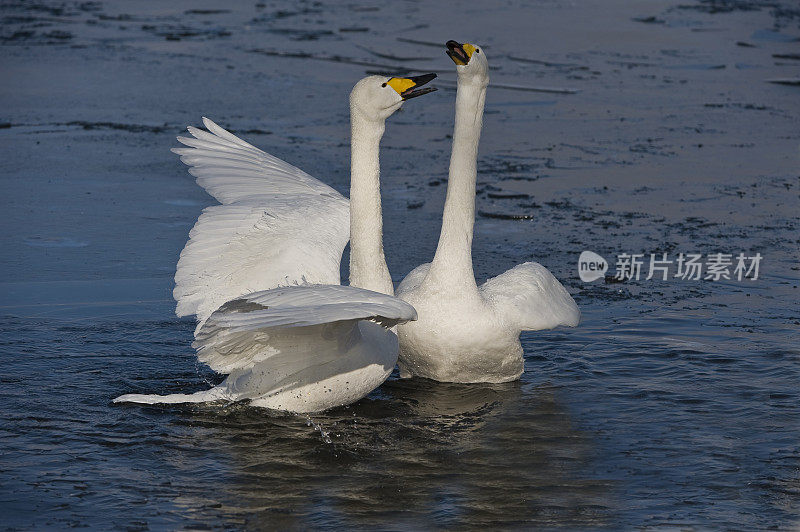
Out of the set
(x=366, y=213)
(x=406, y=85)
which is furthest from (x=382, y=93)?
(x=366, y=213)

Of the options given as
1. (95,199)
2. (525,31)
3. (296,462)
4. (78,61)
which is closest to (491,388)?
(296,462)

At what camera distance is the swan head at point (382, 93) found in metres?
6.74

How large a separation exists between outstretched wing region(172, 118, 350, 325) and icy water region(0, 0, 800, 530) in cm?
66

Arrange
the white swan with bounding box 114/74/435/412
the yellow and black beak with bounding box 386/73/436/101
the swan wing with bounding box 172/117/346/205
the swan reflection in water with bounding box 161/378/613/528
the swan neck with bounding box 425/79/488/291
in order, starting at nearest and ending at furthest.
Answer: the swan reflection in water with bounding box 161/378/613/528 < the white swan with bounding box 114/74/435/412 < the yellow and black beak with bounding box 386/73/436/101 < the swan neck with bounding box 425/79/488/291 < the swan wing with bounding box 172/117/346/205

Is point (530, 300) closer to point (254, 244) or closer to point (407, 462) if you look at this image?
point (407, 462)

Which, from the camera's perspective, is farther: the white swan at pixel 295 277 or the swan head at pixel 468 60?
the swan head at pixel 468 60

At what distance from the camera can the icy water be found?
18.9ft

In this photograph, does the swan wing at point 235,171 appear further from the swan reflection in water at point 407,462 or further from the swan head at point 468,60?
the swan reflection in water at point 407,462

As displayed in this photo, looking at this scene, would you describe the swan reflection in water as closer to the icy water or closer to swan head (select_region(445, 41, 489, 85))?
the icy water

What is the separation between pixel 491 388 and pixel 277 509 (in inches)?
85.1

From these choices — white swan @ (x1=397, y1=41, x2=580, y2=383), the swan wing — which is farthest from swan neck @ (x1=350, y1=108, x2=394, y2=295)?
the swan wing

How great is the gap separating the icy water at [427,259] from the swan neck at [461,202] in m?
0.71

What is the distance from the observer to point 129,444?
6211 mm

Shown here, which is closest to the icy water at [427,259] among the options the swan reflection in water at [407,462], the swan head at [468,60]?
the swan reflection in water at [407,462]
